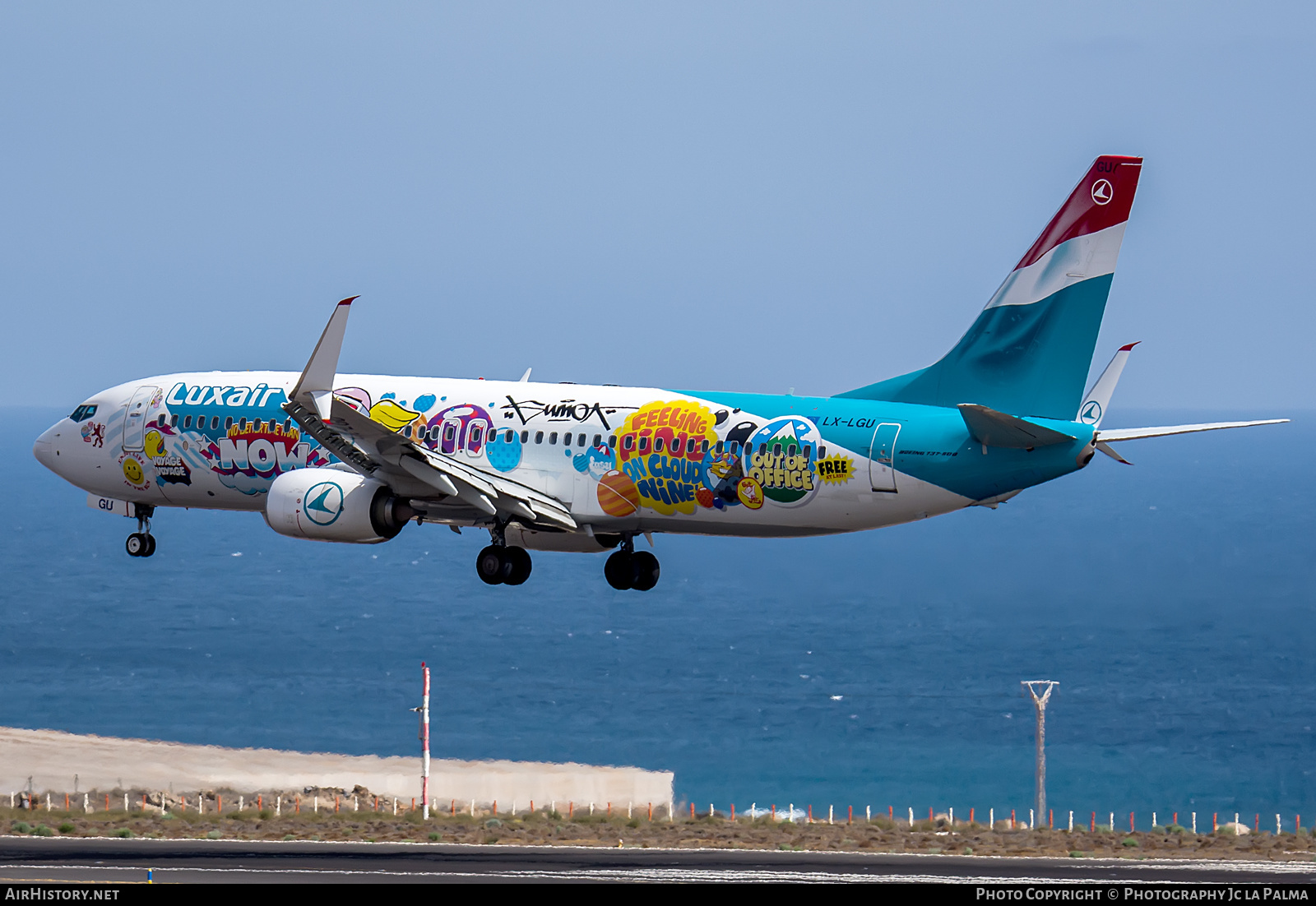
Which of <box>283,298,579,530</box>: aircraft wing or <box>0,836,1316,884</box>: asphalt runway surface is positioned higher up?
<box>283,298,579,530</box>: aircraft wing

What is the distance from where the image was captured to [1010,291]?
4928 centimetres

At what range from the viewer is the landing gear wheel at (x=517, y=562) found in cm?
5334

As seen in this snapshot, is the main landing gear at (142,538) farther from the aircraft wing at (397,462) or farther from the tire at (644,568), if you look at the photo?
the tire at (644,568)

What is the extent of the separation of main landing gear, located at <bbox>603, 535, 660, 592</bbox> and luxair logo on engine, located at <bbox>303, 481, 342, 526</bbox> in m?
7.94

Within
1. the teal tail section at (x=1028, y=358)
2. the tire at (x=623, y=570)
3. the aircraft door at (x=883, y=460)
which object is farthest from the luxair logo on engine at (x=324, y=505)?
the teal tail section at (x=1028, y=358)

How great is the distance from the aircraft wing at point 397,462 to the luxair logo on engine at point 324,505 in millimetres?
889

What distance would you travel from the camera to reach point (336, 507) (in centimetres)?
5172

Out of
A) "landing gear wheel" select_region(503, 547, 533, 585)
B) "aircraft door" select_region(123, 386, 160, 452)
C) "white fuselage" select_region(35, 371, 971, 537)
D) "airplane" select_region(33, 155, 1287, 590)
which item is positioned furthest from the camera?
"aircraft door" select_region(123, 386, 160, 452)

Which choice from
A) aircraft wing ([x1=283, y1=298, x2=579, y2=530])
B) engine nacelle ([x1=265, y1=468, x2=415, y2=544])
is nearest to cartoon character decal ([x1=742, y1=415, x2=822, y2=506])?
aircraft wing ([x1=283, y1=298, x2=579, y2=530])

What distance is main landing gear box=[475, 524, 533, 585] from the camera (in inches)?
2100
